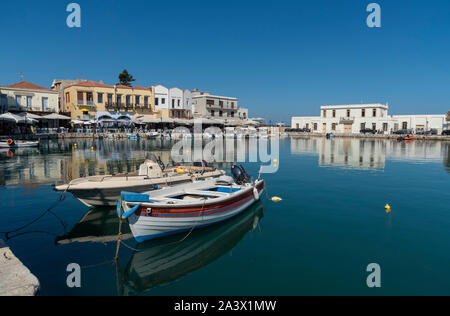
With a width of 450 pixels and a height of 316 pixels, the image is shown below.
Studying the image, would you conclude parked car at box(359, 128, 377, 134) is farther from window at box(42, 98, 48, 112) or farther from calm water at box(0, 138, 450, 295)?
window at box(42, 98, 48, 112)

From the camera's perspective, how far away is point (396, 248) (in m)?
8.44

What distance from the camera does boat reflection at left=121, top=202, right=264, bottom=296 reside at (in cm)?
A: 683

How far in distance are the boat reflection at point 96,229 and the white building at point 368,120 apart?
76297mm

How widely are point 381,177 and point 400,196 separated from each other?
548 cm

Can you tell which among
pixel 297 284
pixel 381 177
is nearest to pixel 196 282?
pixel 297 284

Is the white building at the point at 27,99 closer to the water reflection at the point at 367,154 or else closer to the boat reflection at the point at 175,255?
the water reflection at the point at 367,154

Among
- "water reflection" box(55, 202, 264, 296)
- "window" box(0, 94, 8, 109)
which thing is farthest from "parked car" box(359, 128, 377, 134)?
"window" box(0, 94, 8, 109)

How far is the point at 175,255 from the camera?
26.3 feet

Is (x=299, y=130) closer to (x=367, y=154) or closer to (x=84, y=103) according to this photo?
(x=367, y=154)

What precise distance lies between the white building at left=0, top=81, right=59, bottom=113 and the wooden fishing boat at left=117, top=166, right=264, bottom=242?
47421 mm

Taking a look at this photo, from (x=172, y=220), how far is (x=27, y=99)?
170 ft

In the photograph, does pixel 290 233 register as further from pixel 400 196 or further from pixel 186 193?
pixel 400 196

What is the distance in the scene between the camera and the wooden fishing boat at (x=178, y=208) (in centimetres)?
800

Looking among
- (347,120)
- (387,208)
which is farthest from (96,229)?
(347,120)
